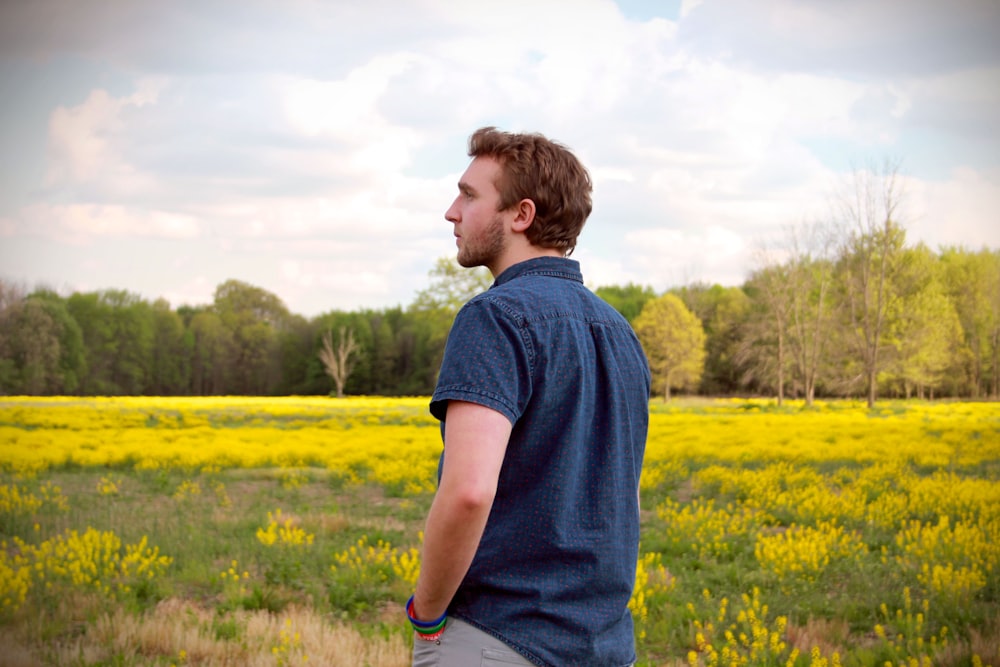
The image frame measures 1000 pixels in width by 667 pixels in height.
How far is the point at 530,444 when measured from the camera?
1.82 metres

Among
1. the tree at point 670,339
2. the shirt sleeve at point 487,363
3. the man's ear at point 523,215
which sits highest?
the tree at point 670,339

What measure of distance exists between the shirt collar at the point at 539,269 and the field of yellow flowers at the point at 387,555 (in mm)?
3174

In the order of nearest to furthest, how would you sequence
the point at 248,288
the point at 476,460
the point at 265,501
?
the point at 476,460, the point at 265,501, the point at 248,288

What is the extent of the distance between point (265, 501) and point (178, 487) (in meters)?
1.70

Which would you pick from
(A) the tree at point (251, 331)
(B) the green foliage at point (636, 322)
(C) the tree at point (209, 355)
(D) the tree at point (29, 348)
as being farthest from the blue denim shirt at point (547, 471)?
(A) the tree at point (251, 331)

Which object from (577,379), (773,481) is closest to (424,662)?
(577,379)

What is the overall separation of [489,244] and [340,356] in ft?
202

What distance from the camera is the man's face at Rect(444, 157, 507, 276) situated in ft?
6.61

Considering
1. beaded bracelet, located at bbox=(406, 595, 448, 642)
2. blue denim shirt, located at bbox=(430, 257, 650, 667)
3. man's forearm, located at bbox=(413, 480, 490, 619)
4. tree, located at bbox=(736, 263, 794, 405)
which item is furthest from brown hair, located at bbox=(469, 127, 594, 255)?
tree, located at bbox=(736, 263, 794, 405)

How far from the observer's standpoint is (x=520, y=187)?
1986mm

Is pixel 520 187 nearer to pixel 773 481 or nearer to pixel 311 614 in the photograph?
pixel 311 614

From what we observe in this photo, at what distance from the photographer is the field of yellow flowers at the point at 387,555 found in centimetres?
540

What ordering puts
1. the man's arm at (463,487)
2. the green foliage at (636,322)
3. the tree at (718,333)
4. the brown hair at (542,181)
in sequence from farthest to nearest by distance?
1. the tree at (718,333)
2. the green foliage at (636,322)
3. the brown hair at (542,181)
4. the man's arm at (463,487)

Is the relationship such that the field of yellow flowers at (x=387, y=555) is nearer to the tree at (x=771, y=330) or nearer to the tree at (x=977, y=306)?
the tree at (x=977, y=306)
